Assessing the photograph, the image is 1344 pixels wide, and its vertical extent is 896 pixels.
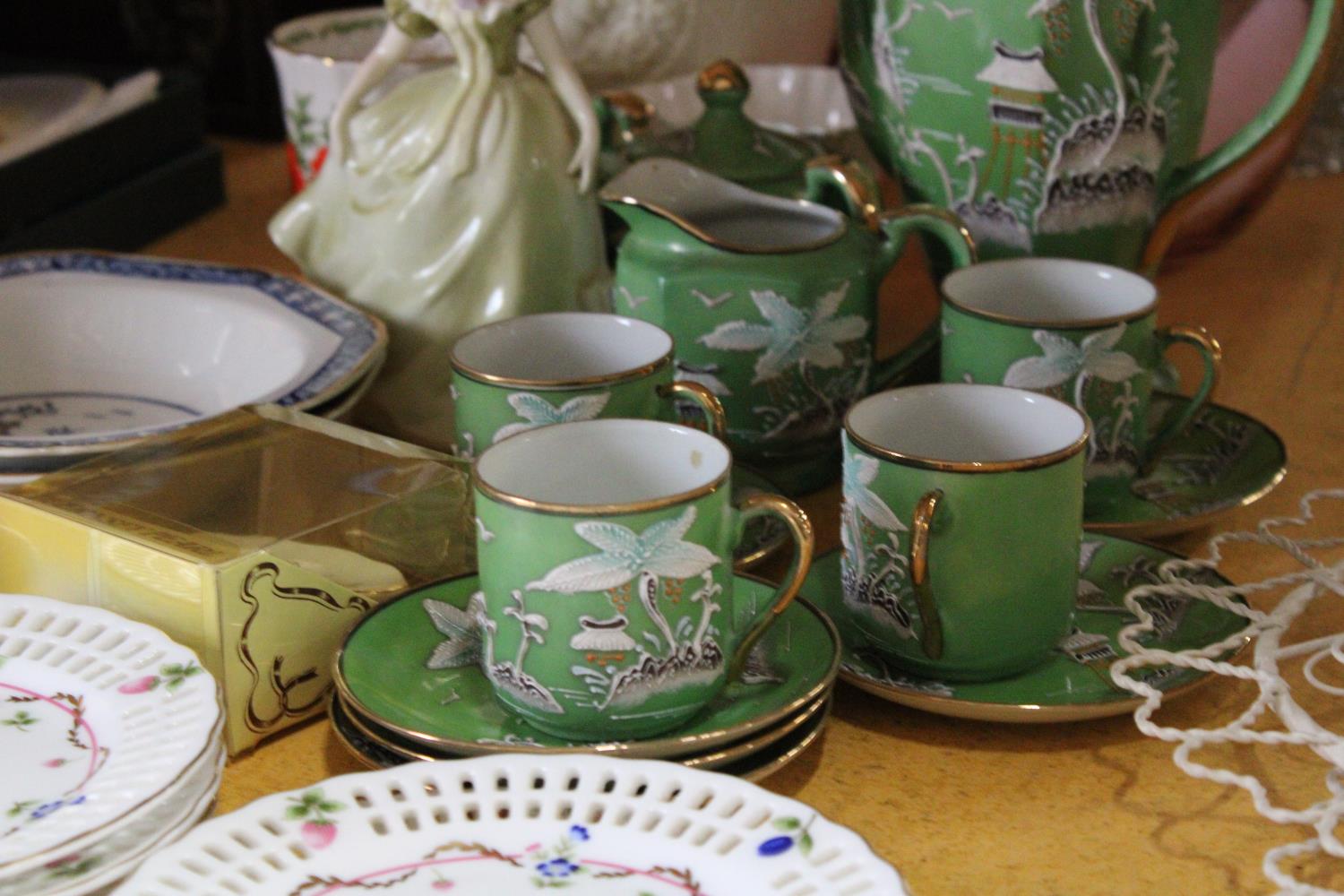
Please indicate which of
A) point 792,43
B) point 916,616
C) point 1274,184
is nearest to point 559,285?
point 916,616

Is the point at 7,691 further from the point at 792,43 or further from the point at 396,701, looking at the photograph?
the point at 792,43

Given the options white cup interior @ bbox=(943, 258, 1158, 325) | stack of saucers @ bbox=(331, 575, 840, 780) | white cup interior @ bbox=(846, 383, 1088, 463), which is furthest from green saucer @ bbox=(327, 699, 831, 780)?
white cup interior @ bbox=(943, 258, 1158, 325)

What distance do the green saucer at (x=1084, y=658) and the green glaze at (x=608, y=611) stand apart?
72mm

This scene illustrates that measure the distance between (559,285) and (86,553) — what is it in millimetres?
259

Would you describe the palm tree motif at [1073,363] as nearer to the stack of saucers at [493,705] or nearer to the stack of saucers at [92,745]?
the stack of saucers at [493,705]

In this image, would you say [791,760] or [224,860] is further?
[791,760]

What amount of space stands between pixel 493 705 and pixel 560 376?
0.50 ft

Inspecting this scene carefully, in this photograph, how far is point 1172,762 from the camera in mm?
474

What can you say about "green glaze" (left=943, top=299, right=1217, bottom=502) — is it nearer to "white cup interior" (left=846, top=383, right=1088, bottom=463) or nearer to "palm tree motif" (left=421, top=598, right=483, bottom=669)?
"white cup interior" (left=846, top=383, right=1088, bottom=463)

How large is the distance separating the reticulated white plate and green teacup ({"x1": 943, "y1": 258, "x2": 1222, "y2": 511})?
0.80 ft

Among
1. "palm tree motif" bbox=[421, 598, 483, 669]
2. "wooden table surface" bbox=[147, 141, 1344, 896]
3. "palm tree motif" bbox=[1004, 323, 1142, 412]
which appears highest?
"palm tree motif" bbox=[1004, 323, 1142, 412]

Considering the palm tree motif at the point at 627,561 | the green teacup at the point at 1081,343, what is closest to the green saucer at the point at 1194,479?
the green teacup at the point at 1081,343

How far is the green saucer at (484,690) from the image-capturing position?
17.4 inches

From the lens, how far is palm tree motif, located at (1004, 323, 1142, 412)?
1.88 feet
